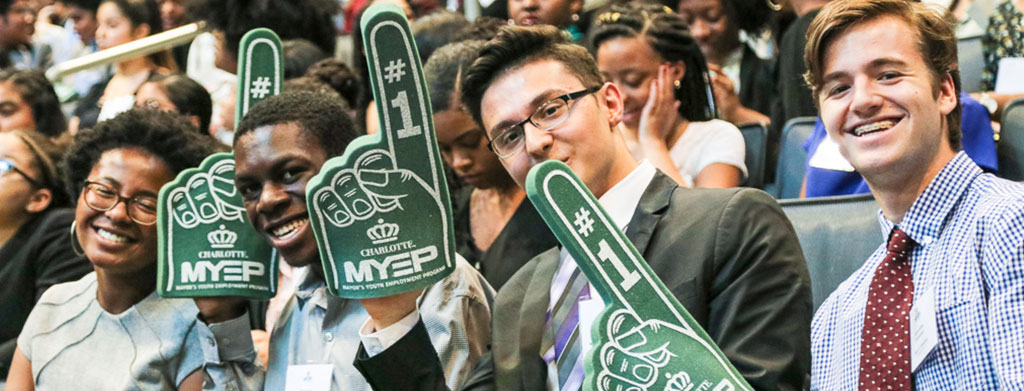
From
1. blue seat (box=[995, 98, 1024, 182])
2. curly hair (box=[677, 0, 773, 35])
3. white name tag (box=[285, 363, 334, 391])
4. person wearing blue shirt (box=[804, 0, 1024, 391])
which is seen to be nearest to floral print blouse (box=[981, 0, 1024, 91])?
blue seat (box=[995, 98, 1024, 182])

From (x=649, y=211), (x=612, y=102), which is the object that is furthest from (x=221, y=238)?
(x=649, y=211)

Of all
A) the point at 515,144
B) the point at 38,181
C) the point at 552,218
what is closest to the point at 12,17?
the point at 38,181

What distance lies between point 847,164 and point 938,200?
1.28 metres

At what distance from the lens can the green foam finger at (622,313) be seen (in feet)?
6.23

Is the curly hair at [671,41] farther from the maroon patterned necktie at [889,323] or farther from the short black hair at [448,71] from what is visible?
the maroon patterned necktie at [889,323]

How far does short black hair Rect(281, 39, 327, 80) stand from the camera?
4.54m

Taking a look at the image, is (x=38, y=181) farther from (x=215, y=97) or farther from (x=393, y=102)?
(x=393, y=102)

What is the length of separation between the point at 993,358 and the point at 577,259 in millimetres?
596

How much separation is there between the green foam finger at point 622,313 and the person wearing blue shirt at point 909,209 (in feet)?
0.92

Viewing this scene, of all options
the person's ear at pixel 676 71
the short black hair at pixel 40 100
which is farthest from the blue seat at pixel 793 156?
the short black hair at pixel 40 100

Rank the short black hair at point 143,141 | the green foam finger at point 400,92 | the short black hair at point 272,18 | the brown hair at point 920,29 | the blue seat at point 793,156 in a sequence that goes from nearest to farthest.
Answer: the brown hair at point 920,29
the green foam finger at point 400,92
the short black hair at point 143,141
the blue seat at point 793,156
the short black hair at point 272,18

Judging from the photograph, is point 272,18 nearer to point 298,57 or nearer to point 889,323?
point 298,57

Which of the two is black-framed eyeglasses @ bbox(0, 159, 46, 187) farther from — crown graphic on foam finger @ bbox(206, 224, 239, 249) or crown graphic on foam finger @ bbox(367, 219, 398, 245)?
crown graphic on foam finger @ bbox(367, 219, 398, 245)

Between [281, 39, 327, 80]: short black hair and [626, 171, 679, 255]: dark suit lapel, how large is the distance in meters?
2.37
